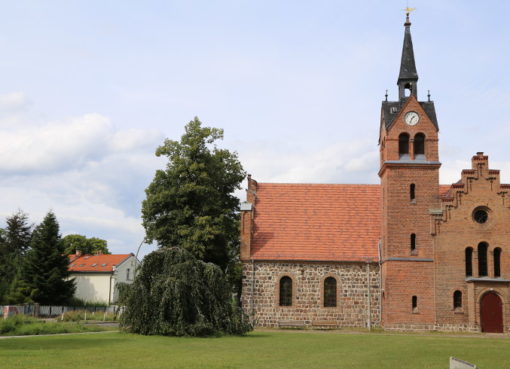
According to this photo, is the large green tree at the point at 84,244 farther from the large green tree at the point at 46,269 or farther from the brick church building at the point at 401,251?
the brick church building at the point at 401,251

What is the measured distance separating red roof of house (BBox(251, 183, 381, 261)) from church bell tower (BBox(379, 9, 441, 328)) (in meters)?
1.70

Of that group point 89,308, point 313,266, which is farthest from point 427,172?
point 89,308

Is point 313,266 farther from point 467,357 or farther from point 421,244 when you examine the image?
point 467,357

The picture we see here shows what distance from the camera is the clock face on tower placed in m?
33.5

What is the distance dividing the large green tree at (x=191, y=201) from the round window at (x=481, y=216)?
14985 mm

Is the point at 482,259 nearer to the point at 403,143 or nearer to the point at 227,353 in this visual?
the point at 403,143

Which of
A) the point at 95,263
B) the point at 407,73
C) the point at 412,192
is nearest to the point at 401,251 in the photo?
the point at 412,192

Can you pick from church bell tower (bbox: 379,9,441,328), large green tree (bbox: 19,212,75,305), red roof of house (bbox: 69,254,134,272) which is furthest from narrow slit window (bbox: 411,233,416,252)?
red roof of house (bbox: 69,254,134,272)

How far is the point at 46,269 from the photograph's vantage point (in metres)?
44.8

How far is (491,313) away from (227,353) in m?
19.9

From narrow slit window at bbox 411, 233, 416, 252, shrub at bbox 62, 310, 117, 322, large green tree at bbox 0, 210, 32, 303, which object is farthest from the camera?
large green tree at bbox 0, 210, 32, 303

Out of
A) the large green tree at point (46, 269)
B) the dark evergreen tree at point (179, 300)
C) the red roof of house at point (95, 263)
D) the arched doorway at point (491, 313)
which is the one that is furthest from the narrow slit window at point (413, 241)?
the red roof of house at point (95, 263)

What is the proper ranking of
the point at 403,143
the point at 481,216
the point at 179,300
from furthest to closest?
the point at 403,143
the point at 481,216
the point at 179,300

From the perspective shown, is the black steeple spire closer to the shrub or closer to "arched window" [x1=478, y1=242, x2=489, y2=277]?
"arched window" [x1=478, y1=242, x2=489, y2=277]
